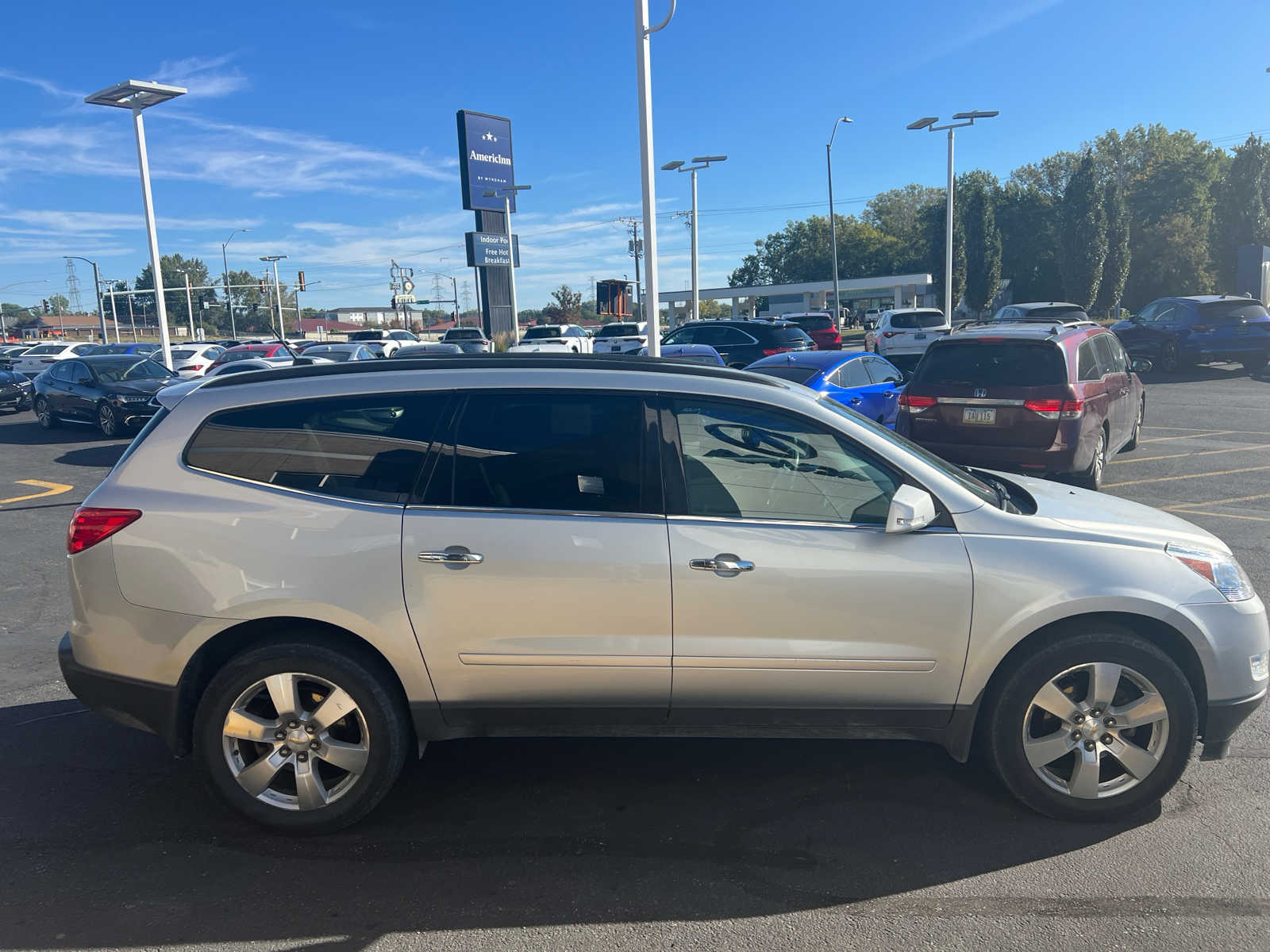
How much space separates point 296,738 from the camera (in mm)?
3453

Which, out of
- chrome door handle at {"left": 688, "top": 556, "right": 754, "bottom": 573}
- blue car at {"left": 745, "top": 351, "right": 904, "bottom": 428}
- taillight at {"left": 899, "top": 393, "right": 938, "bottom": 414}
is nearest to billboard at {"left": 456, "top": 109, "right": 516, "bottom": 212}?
blue car at {"left": 745, "top": 351, "right": 904, "bottom": 428}

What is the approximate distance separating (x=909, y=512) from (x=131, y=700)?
309cm

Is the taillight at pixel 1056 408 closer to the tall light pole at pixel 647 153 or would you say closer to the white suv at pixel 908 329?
the tall light pole at pixel 647 153

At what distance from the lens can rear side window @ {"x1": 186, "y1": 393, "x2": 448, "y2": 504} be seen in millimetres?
3494

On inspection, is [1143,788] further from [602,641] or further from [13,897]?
[13,897]

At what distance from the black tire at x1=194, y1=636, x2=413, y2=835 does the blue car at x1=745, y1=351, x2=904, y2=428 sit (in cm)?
819

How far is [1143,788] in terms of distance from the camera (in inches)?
138

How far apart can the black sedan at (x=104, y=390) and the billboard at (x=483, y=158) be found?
29.0 m

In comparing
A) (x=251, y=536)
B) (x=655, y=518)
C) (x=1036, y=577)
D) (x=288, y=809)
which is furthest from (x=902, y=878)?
(x=251, y=536)

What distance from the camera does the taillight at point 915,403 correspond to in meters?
9.05

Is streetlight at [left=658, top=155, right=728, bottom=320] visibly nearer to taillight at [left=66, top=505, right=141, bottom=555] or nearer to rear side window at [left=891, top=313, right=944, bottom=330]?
rear side window at [left=891, top=313, right=944, bottom=330]

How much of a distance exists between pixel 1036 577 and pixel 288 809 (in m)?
2.99

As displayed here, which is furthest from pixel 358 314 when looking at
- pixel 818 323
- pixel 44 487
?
pixel 44 487

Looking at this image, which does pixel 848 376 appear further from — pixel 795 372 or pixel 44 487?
pixel 44 487
